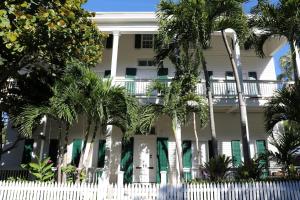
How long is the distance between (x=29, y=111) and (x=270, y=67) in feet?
41.4

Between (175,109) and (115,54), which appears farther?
(115,54)

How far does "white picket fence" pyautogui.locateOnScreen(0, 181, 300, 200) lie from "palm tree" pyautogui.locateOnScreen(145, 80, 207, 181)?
2.52 m

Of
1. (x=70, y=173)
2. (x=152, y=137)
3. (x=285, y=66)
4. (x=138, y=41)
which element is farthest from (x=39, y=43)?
(x=285, y=66)

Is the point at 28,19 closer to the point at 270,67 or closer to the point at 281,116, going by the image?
the point at 281,116

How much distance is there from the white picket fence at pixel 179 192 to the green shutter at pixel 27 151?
19.5ft

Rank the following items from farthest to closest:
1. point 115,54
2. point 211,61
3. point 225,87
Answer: point 211,61 < point 225,87 < point 115,54

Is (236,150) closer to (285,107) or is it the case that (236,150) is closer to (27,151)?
(285,107)

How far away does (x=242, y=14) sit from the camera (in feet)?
36.2

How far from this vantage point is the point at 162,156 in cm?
1470

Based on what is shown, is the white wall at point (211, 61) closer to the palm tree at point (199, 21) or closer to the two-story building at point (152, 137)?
the two-story building at point (152, 137)

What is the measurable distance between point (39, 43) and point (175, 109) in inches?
208

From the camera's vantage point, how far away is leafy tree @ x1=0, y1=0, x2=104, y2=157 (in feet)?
20.8

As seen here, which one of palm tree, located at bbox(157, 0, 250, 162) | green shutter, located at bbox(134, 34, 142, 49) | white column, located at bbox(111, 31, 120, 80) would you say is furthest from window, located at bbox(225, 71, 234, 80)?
white column, located at bbox(111, 31, 120, 80)

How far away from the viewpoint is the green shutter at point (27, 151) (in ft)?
48.5
